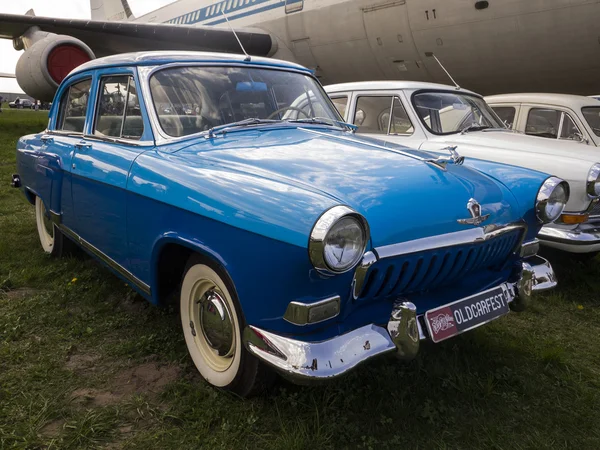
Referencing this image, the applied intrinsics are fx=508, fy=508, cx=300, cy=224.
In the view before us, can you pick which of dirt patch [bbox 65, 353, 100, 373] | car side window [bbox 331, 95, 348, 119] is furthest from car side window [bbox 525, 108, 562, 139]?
dirt patch [bbox 65, 353, 100, 373]

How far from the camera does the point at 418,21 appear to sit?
7793mm

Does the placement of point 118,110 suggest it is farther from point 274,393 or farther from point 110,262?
point 274,393

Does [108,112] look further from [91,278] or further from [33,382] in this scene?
[33,382]

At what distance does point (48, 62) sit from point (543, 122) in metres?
8.63

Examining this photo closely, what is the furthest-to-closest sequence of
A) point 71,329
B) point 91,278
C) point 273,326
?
point 91,278
point 71,329
point 273,326

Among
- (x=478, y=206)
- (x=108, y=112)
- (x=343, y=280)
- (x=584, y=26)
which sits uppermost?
(x=584, y=26)

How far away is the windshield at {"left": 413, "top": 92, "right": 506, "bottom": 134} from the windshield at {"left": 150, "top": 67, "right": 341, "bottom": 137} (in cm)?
176

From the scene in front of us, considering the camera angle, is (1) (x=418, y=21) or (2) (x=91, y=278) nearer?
(2) (x=91, y=278)

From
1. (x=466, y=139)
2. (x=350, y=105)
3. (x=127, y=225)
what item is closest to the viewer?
(x=127, y=225)

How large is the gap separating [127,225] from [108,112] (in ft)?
2.91

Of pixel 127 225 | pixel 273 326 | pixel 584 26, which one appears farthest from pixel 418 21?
pixel 273 326

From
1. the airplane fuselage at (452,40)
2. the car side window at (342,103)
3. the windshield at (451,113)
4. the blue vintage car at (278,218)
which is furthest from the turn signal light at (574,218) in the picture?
the airplane fuselage at (452,40)

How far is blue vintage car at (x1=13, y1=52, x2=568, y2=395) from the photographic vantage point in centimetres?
175

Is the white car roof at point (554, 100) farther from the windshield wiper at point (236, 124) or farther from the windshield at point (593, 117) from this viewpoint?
the windshield wiper at point (236, 124)
